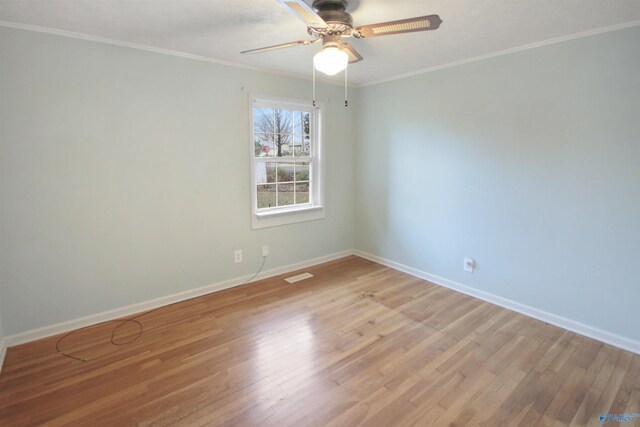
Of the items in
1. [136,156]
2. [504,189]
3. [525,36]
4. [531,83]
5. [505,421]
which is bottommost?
[505,421]

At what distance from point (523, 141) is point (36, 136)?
153 inches

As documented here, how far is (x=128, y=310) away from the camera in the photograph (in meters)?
2.94

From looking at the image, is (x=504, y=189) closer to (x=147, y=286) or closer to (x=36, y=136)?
(x=147, y=286)

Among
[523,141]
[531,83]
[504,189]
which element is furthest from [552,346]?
[531,83]

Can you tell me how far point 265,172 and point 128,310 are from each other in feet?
6.27

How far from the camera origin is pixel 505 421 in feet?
5.92

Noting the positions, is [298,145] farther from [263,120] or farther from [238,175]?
[238,175]

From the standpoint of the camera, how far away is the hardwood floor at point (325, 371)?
1852 mm

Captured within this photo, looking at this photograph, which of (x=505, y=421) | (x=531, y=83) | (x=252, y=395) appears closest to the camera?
(x=505, y=421)

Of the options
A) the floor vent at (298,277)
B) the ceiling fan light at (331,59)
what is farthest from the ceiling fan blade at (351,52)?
the floor vent at (298,277)

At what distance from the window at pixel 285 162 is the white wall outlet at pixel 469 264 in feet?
5.85

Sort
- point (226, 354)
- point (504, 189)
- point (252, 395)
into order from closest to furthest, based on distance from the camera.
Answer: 1. point (252, 395)
2. point (226, 354)
3. point (504, 189)

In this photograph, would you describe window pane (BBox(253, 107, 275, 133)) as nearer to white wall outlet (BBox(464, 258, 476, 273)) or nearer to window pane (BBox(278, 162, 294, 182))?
window pane (BBox(278, 162, 294, 182))

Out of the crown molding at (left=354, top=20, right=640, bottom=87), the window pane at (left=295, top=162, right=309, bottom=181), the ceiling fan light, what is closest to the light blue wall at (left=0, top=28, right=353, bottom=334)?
the window pane at (left=295, top=162, right=309, bottom=181)
